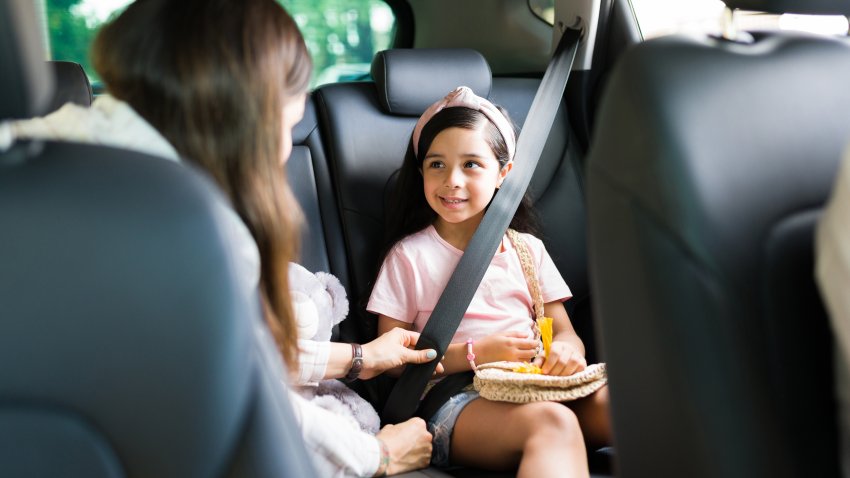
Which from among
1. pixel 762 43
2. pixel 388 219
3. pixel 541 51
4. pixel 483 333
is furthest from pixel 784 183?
pixel 541 51

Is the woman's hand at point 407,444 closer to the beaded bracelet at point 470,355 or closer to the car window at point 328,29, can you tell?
the beaded bracelet at point 470,355

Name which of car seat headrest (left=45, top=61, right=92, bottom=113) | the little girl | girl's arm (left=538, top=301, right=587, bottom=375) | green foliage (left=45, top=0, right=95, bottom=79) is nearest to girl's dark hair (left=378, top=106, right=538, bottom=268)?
the little girl

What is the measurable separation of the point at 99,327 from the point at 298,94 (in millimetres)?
469

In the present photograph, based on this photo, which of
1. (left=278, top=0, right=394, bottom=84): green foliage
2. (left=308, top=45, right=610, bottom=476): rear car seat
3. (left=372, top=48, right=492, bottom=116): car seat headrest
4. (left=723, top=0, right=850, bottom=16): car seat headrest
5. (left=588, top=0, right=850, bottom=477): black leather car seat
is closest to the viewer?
(left=588, top=0, right=850, bottom=477): black leather car seat

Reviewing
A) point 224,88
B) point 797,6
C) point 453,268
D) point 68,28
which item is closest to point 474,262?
point 453,268

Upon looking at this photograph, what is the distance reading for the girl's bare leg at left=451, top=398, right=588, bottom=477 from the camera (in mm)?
1597

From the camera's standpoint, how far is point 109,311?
79 centimetres

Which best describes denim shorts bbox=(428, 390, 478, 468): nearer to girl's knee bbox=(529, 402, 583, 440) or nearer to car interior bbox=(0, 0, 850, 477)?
girl's knee bbox=(529, 402, 583, 440)

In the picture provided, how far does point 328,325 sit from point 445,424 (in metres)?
0.32

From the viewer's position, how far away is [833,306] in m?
0.86

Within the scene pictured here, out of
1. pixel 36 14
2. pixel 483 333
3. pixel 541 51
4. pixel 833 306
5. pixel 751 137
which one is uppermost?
pixel 36 14

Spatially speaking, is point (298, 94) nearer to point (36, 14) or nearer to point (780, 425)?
point (36, 14)

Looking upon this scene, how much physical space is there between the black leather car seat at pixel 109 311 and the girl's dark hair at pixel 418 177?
1.30m

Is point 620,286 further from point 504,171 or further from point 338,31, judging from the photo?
point 338,31
